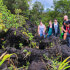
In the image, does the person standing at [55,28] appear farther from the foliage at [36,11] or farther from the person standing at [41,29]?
the foliage at [36,11]

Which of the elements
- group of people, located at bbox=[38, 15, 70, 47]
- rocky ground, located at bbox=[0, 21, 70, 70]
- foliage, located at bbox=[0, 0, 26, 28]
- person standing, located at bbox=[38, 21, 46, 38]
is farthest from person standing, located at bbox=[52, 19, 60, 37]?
foliage, located at bbox=[0, 0, 26, 28]

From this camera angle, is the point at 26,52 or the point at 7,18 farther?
the point at 7,18

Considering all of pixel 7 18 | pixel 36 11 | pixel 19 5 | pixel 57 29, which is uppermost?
pixel 19 5

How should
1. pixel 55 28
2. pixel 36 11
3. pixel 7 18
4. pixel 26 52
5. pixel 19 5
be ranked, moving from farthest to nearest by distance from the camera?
pixel 36 11, pixel 19 5, pixel 55 28, pixel 7 18, pixel 26 52

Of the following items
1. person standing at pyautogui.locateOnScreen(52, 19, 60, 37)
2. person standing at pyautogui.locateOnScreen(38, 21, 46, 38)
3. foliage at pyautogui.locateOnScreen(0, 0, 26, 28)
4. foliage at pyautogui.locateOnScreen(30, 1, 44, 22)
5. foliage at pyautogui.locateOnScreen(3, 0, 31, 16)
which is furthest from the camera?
foliage at pyautogui.locateOnScreen(30, 1, 44, 22)

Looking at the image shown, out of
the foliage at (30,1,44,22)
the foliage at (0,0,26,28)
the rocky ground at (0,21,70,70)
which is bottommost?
the rocky ground at (0,21,70,70)

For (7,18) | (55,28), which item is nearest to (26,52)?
(7,18)

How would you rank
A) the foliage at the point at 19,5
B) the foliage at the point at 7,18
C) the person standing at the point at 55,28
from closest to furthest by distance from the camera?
the foliage at the point at 7,18
the person standing at the point at 55,28
the foliage at the point at 19,5

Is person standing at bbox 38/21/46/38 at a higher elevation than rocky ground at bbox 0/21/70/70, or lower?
higher

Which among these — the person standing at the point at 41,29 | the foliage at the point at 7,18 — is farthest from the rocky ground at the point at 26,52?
the person standing at the point at 41,29

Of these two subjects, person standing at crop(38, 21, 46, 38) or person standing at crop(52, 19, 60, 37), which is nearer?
Result: person standing at crop(52, 19, 60, 37)

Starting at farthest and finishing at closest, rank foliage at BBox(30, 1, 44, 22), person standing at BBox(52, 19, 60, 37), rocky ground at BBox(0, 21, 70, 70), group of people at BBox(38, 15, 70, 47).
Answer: foliage at BBox(30, 1, 44, 22) → person standing at BBox(52, 19, 60, 37) → group of people at BBox(38, 15, 70, 47) → rocky ground at BBox(0, 21, 70, 70)

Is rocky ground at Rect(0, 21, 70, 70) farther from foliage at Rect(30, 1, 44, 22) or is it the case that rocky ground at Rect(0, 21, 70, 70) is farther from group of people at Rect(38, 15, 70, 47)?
foliage at Rect(30, 1, 44, 22)

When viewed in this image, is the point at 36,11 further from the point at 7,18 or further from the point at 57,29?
the point at 7,18
